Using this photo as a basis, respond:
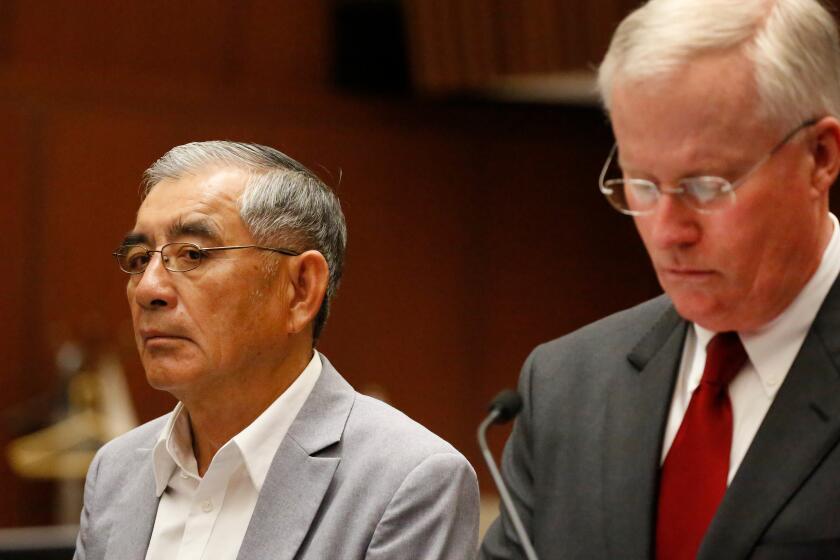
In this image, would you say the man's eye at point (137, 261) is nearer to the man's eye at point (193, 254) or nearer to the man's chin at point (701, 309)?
the man's eye at point (193, 254)

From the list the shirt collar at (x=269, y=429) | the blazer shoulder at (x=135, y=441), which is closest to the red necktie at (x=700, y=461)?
the shirt collar at (x=269, y=429)

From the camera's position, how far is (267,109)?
645 cm

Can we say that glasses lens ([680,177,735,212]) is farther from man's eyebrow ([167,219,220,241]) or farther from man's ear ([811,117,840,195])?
man's eyebrow ([167,219,220,241])

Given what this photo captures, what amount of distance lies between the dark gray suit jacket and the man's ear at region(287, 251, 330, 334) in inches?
19.1

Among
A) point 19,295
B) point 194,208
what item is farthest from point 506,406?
point 19,295

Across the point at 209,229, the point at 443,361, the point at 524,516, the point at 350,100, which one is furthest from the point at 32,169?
the point at 524,516

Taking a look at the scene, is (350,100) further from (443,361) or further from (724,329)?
(724,329)

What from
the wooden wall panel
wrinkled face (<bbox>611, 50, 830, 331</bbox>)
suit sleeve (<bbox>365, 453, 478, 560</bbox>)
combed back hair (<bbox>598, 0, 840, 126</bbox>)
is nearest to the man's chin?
wrinkled face (<bbox>611, 50, 830, 331</bbox>)

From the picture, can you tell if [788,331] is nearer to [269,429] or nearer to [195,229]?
[269,429]

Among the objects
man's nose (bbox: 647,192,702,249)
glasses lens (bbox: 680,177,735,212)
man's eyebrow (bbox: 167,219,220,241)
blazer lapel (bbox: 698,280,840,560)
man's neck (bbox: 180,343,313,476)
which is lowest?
man's neck (bbox: 180,343,313,476)

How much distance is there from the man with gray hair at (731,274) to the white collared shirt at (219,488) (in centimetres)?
57

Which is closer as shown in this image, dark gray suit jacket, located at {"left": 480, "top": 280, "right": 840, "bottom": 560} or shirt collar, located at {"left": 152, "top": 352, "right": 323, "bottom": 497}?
dark gray suit jacket, located at {"left": 480, "top": 280, "right": 840, "bottom": 560}

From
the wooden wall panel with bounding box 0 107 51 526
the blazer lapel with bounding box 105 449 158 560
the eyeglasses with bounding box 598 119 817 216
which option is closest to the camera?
the eyeglasses with bounding box 598 119 817 216

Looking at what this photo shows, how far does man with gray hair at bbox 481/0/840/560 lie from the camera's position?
1.67 meters
